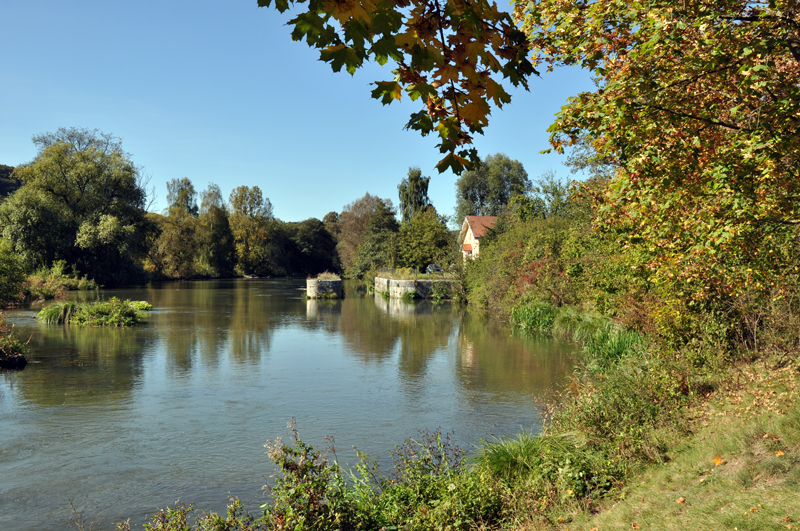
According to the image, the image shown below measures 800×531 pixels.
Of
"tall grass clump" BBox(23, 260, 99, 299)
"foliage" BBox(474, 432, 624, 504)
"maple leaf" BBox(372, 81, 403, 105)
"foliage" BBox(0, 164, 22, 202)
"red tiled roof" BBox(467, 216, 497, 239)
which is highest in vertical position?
"foliage" BBox(0, 164, 22, 202)

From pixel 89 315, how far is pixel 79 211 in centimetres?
2850

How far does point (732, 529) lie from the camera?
3664 millimetres

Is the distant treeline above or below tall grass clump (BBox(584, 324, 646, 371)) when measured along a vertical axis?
above

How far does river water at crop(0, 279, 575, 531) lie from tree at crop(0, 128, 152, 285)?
80.6 feet

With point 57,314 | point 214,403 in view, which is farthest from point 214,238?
point 214,403

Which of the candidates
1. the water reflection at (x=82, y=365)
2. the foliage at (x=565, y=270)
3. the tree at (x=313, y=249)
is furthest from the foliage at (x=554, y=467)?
the tree at (x=313, y=249)

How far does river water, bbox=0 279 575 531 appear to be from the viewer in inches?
270

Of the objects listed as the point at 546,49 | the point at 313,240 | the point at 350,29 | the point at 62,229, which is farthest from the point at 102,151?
the point at 350,29

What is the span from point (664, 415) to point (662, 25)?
4067 mm

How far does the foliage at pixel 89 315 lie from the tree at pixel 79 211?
2119 cm

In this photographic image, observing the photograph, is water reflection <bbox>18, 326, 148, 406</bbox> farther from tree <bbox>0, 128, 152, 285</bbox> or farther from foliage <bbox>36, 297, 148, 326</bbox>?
tree <bbox>0, 128, 152, 285</bbox>

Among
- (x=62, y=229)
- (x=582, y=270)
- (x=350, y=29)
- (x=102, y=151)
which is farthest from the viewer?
(x=102, y=151)

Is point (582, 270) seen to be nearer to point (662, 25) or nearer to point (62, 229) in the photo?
point (662, 25)

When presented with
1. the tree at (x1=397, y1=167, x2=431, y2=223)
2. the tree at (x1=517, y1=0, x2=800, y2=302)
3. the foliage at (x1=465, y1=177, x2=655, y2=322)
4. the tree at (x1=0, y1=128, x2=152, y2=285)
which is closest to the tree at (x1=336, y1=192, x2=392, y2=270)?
the tree at (x1=397, y1=167, x2=431, y2=223)
